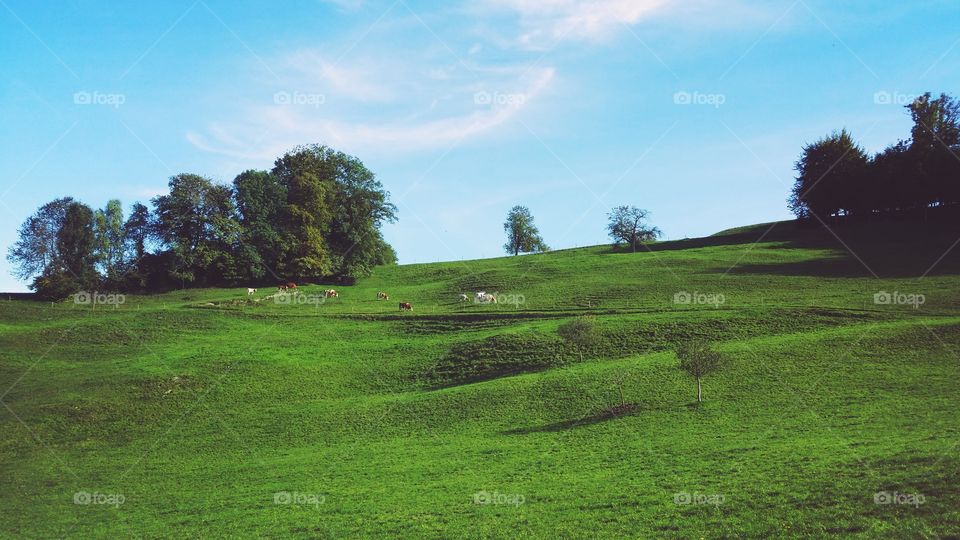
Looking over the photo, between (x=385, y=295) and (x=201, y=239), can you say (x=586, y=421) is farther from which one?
(x=201, y=239)

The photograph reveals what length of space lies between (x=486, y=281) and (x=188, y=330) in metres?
39.0

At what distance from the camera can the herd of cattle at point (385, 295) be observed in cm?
7425

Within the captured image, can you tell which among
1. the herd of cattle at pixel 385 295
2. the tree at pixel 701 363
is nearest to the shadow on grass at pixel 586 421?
the tree at pixel 701 363

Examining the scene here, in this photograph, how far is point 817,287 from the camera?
69.5 metres

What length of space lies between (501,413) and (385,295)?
147 feet

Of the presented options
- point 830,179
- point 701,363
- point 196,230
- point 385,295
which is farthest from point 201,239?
point 830,179

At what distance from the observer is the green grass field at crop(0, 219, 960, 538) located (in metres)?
24.1

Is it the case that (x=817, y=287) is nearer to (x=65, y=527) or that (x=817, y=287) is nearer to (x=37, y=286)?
(x=65, y=527)

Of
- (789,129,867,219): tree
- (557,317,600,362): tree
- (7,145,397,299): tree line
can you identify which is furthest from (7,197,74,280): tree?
(789,129,867,219): tree

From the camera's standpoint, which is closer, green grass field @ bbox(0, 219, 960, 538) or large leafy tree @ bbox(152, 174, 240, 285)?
green grass field @ bbox(0, 219, 960, 538)

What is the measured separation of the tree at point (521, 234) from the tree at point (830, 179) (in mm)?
61000

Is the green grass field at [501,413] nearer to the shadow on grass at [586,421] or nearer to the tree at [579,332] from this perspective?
the shadow on grass at [586,421]

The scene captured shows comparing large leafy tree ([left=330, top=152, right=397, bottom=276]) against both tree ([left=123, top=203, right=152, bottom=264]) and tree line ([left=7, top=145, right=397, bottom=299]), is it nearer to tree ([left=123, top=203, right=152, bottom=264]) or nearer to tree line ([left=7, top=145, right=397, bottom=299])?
tree line ([left=7, top=145, right=397, bottom=299])

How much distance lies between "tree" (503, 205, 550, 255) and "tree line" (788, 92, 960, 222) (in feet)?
200
